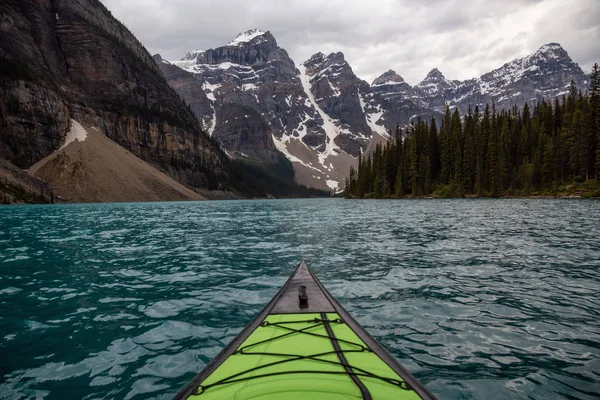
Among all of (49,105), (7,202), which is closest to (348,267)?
(7,202)

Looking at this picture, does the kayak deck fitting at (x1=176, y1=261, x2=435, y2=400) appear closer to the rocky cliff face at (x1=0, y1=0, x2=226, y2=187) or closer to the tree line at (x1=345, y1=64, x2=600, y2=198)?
the tree line at (x1=345, y1=64, x2=600, y2=198)

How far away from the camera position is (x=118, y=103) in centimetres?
14588

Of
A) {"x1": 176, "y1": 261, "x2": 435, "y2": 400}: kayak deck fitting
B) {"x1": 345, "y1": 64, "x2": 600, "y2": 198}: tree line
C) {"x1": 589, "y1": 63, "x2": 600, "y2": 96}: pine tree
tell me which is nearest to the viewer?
{"x1": 176, "y1": 261, "x2": 435, "y2": 400}: kayak deck fitting

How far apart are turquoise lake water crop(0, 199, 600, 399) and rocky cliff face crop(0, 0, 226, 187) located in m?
110

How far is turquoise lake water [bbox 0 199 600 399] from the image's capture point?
5109mm

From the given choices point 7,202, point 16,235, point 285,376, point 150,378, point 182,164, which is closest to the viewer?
point 285,376

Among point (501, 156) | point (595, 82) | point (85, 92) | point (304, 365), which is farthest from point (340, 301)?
point (85, 92)

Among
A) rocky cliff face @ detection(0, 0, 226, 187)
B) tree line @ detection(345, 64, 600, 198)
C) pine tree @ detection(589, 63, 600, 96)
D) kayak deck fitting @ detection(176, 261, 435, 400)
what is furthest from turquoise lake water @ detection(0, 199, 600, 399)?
rocky cliff face @ detection(0, 0, 226, 187)

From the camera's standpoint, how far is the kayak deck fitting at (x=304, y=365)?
3508 mm

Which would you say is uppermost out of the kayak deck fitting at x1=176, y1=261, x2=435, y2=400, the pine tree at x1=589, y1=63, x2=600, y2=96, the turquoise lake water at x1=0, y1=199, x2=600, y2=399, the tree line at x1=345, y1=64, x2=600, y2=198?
the pine tree at x1=589, y1=63, x2=600, y2=96

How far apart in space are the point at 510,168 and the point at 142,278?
85.9 meters

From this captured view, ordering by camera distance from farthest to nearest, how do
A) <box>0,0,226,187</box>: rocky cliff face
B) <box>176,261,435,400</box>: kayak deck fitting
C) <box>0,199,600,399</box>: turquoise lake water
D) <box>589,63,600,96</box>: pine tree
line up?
<box>0,0,226,187</box>: rocky cliff face < <box>589,63,600,96</box>: pine tree < <box>0,199,600,399</box>: turquoise lake water < <box>176,261,435,400</box>: kayak deck fitting

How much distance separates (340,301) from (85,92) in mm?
165778

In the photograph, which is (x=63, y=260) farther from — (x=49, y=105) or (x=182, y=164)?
(x=182, y=164)
